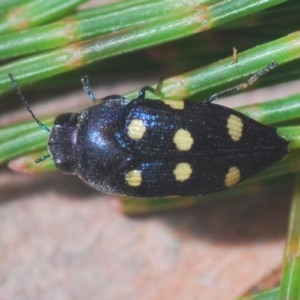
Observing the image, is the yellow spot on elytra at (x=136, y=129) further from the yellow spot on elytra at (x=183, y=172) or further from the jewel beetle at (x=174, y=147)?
the yellow spot on elytra at (x=183, y=172)

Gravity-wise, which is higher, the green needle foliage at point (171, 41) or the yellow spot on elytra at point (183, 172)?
the green needle foliage at point (171, 41)

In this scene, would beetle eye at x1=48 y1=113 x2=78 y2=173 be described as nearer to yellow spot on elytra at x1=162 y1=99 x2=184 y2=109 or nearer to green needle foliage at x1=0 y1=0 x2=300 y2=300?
green needle foliage at x1=0 y1=0 x2=300 y2=300

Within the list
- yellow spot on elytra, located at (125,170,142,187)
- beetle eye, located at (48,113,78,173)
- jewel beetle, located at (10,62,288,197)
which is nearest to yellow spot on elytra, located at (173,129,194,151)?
jewel beetle, located at (10,62,288,197)

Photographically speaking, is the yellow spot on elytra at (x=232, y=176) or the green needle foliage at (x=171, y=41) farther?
the yellow spot on elytra at (x=232, y=176)

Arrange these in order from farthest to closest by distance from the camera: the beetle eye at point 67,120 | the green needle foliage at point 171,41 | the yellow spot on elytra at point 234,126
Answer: the beetle eye at point 67,120
the yellow spot on elytra at point 234,126
the green needle foliage at point 171,41

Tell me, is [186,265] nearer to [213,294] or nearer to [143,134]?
[213,294]

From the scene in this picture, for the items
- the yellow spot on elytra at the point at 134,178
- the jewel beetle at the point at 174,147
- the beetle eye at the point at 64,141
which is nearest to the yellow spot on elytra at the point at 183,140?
the jewel beetle at the point at 174,147

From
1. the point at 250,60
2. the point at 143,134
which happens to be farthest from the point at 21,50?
the point at 250,60
